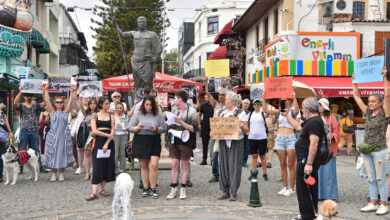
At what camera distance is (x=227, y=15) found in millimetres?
44531

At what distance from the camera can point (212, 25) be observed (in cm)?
4638

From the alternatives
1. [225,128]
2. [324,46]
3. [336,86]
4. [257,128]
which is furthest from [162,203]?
[324,46]

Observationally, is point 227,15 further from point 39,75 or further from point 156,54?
point 156,54

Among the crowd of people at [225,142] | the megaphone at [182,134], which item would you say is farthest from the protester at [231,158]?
the megaphone at [182,134]

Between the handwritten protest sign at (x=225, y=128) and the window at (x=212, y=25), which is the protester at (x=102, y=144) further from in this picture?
the window at (x=212, y=25)

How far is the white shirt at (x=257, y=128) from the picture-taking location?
9.02 metres

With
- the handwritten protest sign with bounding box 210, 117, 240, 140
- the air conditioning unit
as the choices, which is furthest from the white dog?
the air conditioning unit

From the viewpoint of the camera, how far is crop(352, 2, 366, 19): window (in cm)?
2178

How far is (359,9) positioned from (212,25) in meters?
25.8

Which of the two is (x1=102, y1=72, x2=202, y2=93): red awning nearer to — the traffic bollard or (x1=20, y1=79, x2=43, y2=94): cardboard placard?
(x1=20, y1=79, x2=43, y2=94): cardboard placard

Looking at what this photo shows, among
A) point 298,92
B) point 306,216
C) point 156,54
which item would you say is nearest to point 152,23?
point 298,92

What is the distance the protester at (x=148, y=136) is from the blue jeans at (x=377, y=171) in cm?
347

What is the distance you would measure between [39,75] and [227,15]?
75.6 ft

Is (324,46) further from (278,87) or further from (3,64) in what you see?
(3,64)
